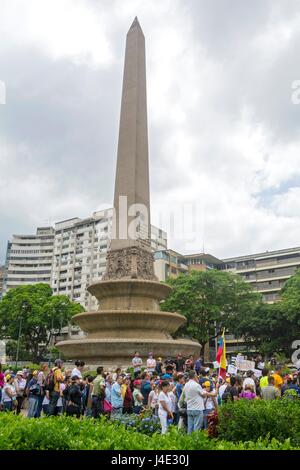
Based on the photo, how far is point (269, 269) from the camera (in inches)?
3098

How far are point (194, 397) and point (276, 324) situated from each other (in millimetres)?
37627

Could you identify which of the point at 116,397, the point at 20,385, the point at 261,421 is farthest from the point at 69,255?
the point at 261,421

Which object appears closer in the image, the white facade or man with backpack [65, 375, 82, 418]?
man with backpack [65, 375, 82, 418]

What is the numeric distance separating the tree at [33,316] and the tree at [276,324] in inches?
878

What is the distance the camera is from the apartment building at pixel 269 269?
249 feet

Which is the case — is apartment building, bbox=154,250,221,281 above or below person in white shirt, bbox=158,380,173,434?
above

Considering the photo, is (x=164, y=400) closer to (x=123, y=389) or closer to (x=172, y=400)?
(x=172, y=400)

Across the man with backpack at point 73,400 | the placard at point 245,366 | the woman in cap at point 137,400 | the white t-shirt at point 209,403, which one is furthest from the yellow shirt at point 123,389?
the placard at point 245,366

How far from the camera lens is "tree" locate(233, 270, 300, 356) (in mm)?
43000

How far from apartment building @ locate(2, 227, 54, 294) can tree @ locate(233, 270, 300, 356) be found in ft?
214

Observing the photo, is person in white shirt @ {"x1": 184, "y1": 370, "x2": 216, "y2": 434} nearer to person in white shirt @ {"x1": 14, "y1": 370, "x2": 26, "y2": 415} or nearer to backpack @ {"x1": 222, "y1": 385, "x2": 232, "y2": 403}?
backpack @ {"x1": 222, "y1": 385, "x2": 232, "y2": 403}

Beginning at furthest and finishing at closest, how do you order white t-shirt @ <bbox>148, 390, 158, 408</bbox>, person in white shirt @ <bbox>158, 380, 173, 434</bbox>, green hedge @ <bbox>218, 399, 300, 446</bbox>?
white t-shirt @ <bbox>148, 390, 158, 408</bbox>
person in white shirt @ <bbox>158, 380, 173, 434</bbox>
green hedge @ <bbox>218, 399, 300, 446</bbox>

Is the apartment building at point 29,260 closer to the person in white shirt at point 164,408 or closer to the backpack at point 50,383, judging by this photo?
the backpack at point 50,383

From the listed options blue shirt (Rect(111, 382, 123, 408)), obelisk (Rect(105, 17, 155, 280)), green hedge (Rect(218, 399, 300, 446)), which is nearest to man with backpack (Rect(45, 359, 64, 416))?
blue shirt (Rect(111, 382, 123, 408))
